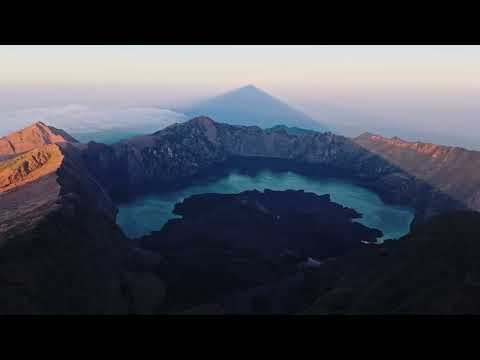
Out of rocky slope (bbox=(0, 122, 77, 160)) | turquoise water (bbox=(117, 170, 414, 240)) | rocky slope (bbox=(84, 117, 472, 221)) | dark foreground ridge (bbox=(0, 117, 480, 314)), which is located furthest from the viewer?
rocky slope (bbox=(0, 122, 77, 160))

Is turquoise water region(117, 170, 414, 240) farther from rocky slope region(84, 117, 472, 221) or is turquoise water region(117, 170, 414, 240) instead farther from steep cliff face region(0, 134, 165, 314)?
steep cliff face region(0, 134, 165, 314)

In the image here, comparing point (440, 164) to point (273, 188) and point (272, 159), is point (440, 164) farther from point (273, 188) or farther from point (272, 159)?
point (272, 159)

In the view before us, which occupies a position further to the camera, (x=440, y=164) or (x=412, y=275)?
(x=440, y=164)

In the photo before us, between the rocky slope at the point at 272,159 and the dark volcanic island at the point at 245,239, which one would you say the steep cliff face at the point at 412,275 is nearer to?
the dark volcanic island at the point at 245,239

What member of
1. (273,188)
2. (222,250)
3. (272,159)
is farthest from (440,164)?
(222,250)

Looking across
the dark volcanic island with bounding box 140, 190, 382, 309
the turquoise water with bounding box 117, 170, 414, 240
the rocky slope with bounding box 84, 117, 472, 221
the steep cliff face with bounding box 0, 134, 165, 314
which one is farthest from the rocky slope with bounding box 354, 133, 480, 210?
the steep cliff face with bounding box 0, 134, 165, 314
